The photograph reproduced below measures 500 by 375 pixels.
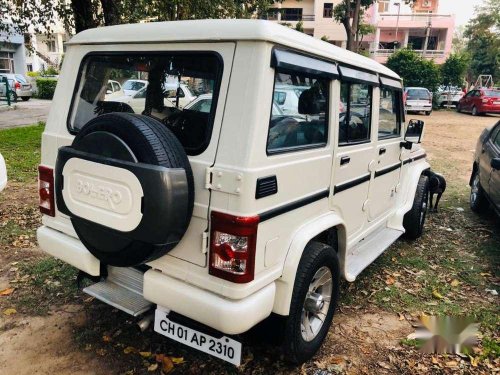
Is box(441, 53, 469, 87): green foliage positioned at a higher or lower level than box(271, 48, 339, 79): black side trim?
higher

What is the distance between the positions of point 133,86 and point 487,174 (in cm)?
477

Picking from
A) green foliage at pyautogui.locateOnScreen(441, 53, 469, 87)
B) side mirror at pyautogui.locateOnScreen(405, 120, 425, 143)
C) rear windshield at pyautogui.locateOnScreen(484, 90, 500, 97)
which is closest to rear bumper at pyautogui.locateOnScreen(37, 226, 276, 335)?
side mirror at pyautogui.locateOnScreen(405, 120, 425, 143)

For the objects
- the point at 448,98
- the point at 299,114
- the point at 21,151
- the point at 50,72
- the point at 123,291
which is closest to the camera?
the point at 299,114

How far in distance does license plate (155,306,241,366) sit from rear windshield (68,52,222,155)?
0.98 metres

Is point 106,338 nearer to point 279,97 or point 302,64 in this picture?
point 279,97

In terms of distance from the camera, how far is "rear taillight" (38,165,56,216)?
291cm

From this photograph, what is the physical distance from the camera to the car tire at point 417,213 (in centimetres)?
493

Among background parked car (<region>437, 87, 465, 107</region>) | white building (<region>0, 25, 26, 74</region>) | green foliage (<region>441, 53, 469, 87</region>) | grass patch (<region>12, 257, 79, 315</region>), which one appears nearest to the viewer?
grass patch (<region>12, 257, 79, 315</region>)

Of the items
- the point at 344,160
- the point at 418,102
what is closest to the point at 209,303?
the point at 344,160

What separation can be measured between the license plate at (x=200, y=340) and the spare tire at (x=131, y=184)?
0.43 m

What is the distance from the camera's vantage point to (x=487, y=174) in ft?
18.1

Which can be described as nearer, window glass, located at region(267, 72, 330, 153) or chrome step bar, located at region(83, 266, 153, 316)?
window glass, located at region(267, 72, 330, 153)

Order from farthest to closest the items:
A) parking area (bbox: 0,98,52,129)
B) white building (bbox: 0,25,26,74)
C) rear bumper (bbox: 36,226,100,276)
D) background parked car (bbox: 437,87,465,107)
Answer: white building (bbox: 0,25,26,74) < background parked car (bbox: 437,87,465,107) < parking area (bbox: 0,98,52,129) < rear bumper (bbox: 36,226,100,276)

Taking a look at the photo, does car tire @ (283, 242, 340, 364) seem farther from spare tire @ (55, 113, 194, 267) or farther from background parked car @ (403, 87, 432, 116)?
background parked car @ (403, 87, 432, 116)
